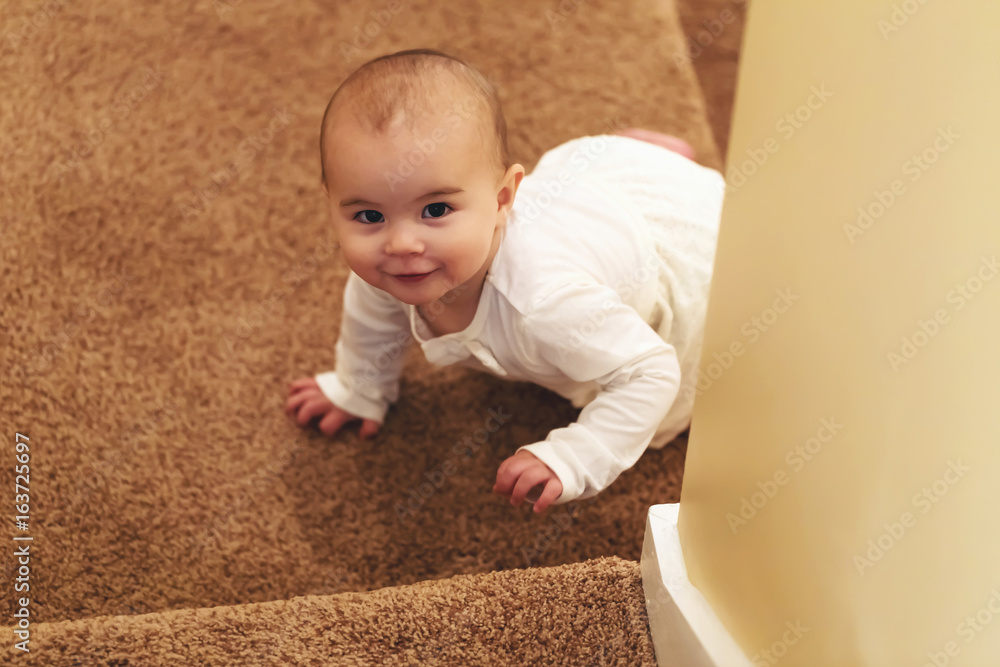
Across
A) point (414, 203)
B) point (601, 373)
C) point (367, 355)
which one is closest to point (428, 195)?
point (414, 203)

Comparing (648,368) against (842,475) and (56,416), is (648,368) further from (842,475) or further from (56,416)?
(56,416)

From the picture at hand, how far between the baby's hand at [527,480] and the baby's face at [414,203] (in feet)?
0.68

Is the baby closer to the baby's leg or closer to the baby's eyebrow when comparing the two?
the baby's eyebrow

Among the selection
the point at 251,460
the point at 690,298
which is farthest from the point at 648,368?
the point at 251,460

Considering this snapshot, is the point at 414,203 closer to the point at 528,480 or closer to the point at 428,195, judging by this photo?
the point at 428,195

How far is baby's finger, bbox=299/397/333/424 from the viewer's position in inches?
46.2

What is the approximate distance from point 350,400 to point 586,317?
414 millimetres

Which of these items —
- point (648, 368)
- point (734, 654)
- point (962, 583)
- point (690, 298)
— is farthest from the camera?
point (690, 298)

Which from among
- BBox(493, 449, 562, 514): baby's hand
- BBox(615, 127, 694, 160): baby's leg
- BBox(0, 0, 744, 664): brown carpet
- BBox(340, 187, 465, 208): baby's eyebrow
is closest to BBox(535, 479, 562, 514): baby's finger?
BBox(493, 449, 562, 514): baby's hand

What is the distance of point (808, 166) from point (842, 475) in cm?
21

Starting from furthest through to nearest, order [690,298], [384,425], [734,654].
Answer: [384,425]
[690,298]
[734,654]

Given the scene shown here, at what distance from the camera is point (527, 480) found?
2.98ft

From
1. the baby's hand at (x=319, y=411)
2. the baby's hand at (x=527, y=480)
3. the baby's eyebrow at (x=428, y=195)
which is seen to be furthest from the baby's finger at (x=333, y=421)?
the baby's eyebrow at (x=428, y=195)

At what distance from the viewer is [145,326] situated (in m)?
1.25
